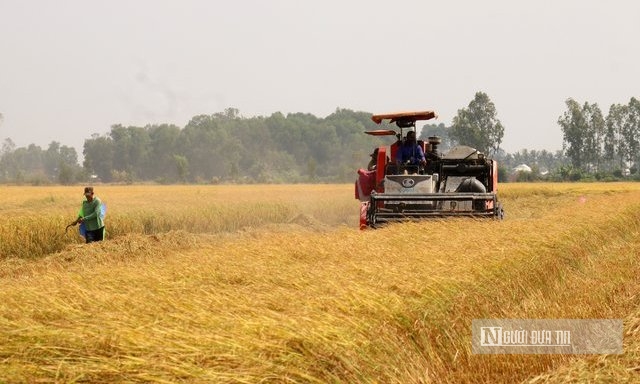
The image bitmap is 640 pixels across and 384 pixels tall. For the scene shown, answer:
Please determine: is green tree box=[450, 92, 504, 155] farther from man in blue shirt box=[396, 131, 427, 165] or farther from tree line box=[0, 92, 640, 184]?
man in blue shirt box=[396, 131, 427, 165]

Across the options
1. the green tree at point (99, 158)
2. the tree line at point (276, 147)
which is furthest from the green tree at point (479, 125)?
the green tree at point (99, 158)

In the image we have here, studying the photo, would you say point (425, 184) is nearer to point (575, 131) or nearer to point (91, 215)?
point (91, 215)

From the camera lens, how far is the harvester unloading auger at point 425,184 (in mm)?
12500

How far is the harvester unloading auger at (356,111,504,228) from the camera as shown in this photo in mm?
12500

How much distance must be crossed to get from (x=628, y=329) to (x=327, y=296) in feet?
7.53

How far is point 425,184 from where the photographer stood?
13.1m

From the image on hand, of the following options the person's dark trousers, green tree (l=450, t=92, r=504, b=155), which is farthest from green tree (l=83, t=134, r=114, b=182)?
the person's dark trousers

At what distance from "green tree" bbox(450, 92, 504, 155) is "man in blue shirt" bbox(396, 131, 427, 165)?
8212cm

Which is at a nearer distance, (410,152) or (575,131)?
(410,152)

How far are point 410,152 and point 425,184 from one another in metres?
1.19

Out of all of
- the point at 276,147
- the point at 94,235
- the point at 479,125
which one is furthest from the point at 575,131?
the point at 94,235

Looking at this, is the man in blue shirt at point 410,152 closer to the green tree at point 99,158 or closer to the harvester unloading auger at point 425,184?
the harvester unloading auger at point 425,184

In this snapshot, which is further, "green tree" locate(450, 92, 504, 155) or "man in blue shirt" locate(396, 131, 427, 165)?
"green tree" locate(450, 92, 504, 155)

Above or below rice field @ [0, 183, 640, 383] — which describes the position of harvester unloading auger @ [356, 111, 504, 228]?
above
